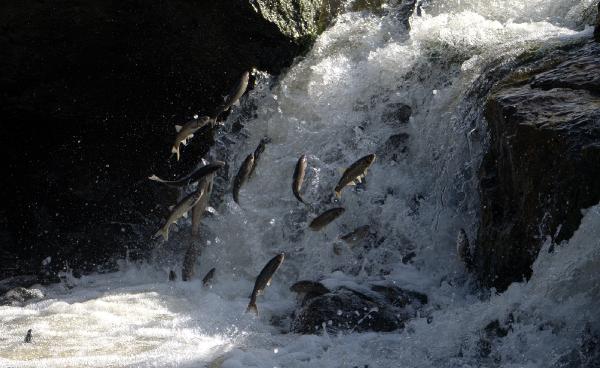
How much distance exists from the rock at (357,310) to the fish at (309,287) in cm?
17

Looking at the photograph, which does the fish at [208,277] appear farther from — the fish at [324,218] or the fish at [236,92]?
the fish at [236,92]

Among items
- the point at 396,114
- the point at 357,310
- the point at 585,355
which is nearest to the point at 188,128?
the point at 396,114

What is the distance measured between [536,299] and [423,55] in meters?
3.69

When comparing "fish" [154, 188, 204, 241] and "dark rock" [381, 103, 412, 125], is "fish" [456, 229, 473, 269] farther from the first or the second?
"fish" [154, 188, 204, 241]

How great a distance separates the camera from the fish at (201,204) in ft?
21.4

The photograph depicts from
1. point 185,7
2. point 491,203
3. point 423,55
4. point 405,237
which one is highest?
point 185,7

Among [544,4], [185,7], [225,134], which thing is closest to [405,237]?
[225,134]

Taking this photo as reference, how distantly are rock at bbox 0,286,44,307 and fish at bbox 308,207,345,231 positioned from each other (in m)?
2.38

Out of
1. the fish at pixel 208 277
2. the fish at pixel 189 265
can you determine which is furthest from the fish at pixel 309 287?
the fish at pixel 189 265

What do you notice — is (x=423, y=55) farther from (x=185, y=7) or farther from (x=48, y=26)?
(x=48, y=26)

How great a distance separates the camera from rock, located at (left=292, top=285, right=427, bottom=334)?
211 inches

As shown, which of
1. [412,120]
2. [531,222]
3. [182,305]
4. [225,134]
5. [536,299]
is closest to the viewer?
[536,299]

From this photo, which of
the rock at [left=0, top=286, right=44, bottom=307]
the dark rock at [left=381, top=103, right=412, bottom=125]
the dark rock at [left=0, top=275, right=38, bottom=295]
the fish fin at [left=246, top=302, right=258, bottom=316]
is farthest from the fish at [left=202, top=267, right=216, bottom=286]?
the dark rock at [left=381, top=103, right=412, bottom=125]

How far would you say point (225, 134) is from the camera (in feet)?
26.5
